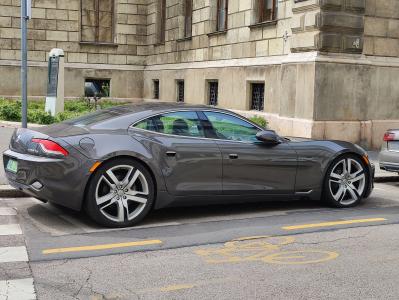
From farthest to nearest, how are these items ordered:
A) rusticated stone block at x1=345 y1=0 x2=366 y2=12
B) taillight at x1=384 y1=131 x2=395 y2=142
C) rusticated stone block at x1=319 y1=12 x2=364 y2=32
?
rusticated stone block at x1=345 y1=0 x2=366 y2=12, rusticated stone block at x1=319 y1=12 x2=364 y2=32, taillight at x1=384 y1=131 x2=395 y2=142

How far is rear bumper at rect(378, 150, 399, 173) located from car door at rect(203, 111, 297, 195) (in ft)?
9.18

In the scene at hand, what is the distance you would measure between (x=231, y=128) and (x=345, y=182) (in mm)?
1811

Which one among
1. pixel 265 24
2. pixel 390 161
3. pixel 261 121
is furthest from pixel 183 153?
pixel 265 24

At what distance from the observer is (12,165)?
22.6 ft

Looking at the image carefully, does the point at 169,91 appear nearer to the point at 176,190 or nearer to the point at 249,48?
the point at 249,48

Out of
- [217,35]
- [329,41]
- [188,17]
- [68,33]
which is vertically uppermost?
[188,17]

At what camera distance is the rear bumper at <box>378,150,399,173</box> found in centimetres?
964

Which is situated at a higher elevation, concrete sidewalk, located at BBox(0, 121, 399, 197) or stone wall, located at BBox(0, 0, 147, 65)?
stone wall, located at BBox(0, 0, 147, 65)

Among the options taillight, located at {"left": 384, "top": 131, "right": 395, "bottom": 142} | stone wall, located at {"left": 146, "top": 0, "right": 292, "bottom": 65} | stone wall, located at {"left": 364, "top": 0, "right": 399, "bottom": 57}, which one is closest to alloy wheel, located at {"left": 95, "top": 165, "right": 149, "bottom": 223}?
taillight, located at {"left": 384, "top": 131, "right": 395, "bottom": 142}

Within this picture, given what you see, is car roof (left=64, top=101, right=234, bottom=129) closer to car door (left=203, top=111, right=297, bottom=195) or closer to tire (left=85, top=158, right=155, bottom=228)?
car door (left=203, top=111, right=297, bottom=195)

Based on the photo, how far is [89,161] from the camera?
21.0 feet

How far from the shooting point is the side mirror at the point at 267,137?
7348 mm

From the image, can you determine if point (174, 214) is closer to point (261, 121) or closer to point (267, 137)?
point (267, 137)

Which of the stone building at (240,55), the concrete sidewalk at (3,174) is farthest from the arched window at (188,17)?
the concrete sidewalk at (3,174)
